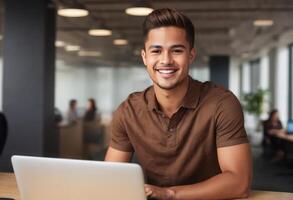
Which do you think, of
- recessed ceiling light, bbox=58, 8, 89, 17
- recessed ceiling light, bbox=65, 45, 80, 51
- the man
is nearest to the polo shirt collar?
the man

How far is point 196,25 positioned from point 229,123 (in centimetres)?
345

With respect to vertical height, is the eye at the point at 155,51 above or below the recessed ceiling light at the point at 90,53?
below

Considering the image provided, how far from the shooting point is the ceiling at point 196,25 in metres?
6.55

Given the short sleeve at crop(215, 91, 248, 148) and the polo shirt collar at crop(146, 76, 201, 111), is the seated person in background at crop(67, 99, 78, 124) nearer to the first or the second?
the polo shirt collar at crop(146, 76, 201, 111)

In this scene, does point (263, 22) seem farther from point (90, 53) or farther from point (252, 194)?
point (252, 194)

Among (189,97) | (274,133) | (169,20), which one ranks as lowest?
(274,133)

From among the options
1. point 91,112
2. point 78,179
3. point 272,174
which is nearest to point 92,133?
point 91,112

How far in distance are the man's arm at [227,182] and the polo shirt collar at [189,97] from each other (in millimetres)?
185

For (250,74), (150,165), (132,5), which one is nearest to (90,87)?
(132,5)

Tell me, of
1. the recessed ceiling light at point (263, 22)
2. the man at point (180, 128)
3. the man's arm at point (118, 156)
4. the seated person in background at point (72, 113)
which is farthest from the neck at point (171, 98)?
the seated person in background at point (72, 113)

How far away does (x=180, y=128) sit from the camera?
149 cm

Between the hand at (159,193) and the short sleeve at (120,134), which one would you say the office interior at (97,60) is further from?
the hand at (159,193)

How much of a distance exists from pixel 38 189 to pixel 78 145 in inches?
286

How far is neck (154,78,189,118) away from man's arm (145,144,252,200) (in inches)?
8.3
